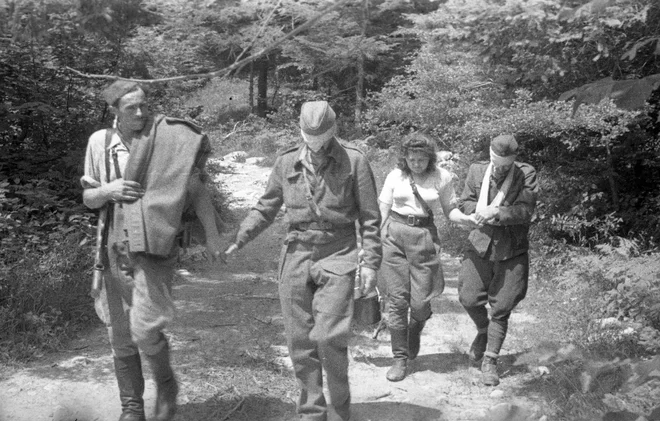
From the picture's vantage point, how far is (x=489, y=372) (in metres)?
5.77

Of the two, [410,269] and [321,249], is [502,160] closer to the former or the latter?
[410,269]

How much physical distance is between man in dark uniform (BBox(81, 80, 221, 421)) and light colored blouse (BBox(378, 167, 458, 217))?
1.76 meters

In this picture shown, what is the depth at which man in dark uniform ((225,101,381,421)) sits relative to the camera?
14.8ft

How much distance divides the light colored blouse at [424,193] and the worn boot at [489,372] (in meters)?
1.18

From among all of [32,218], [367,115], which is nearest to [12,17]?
[32,218]

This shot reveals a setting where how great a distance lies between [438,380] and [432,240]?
111cm

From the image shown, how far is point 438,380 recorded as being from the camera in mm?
5914

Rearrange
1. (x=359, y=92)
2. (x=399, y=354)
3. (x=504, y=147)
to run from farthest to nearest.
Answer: (x=359, y=92), (x=399, y=354), (x=504, y=147)

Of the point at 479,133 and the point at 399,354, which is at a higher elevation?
the point at 479,133

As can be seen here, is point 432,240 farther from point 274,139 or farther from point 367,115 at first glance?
point 274,139

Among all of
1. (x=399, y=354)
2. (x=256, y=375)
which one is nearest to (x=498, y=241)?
(x=399, y=354)

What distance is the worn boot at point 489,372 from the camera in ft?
18.8

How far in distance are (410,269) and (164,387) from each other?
7.06 ft

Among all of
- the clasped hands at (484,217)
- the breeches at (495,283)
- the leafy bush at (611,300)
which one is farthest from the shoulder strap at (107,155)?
the leafy bush at (611,300)
